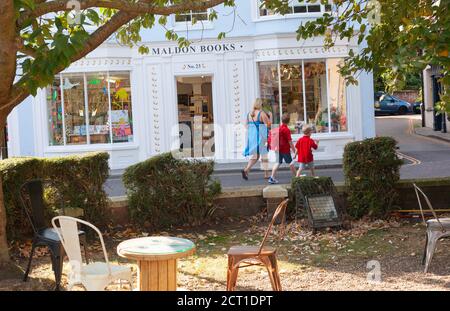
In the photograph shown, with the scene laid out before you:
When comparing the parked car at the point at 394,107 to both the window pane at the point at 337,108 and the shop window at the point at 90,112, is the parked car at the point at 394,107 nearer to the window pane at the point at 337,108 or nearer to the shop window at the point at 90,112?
the window pane at the point at 337,108

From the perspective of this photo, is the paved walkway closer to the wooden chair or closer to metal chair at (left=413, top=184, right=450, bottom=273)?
metal chair at (left=413, top=184, right=450, bottom=273)

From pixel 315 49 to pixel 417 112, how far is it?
30.5 meters

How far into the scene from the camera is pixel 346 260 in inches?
332

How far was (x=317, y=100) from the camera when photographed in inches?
855

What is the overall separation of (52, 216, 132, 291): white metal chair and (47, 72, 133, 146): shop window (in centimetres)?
1575

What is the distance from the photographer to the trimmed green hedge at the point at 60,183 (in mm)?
9352

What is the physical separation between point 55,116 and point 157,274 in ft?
54.4

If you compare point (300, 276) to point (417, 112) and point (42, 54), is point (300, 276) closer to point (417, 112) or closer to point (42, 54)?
point (42, 54)

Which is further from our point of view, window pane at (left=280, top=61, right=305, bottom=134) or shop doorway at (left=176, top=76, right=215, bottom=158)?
shop doorway at (left=176, top=76, right=215, bottom=158)

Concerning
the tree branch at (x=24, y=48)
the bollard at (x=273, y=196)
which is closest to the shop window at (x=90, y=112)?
the bollard at (x=273, y=196)

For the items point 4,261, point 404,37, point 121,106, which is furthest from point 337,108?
point 4,261

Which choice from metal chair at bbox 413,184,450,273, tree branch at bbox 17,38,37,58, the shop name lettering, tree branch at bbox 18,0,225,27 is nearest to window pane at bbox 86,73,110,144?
the shop name lettering

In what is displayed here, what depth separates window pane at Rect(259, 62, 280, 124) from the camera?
850 inches
